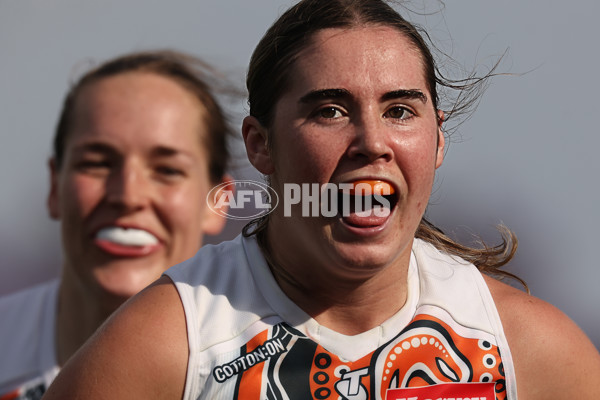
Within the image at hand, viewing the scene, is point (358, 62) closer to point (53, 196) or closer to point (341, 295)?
point (341, 295)

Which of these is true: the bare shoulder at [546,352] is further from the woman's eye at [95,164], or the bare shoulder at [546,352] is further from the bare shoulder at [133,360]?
the woman's eye at [95,164]

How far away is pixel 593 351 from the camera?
125 inches

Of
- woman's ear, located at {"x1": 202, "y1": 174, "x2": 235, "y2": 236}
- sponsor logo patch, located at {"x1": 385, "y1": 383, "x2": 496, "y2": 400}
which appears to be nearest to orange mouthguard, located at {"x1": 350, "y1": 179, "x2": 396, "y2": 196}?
sponsor logo patch, located at {"x1": 385, "y1": 383, "x2": 496, "y2": 400}

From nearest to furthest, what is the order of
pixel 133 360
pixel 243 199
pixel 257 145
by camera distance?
pixel 133 360 → pixel 257 145 → pixel 243 199

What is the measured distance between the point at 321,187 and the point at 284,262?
1.25 ft

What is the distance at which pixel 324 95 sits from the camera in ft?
9.47

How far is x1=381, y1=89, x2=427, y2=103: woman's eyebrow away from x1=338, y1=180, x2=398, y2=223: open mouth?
10.9 inches

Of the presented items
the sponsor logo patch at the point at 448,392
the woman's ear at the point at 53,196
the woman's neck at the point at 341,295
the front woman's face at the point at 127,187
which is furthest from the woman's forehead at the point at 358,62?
the woman's ear at the point at 53,196

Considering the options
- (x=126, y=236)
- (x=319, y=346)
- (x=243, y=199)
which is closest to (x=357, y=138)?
(x=319, y=346)

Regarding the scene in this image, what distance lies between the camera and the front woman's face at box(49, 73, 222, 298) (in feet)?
15.2

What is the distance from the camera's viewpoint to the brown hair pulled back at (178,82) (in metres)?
5.01

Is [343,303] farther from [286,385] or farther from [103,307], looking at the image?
[103,307]

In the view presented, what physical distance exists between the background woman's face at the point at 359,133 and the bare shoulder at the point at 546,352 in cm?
48

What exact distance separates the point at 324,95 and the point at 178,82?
2344 mm
